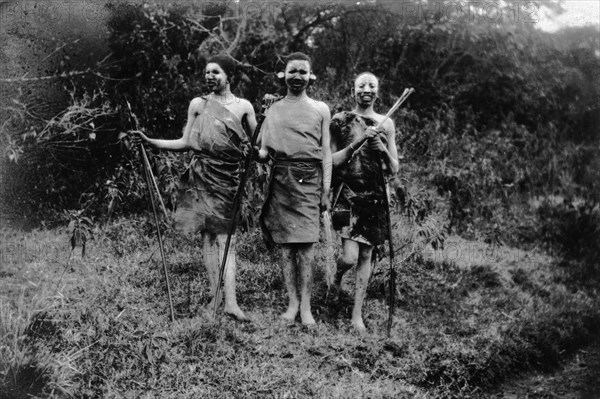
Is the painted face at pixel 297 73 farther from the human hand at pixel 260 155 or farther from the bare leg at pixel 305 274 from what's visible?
the bare leg at pixel 305 274

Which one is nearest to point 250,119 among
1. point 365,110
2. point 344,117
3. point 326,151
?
point 326,151

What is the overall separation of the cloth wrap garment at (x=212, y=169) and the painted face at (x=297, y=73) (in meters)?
0.51

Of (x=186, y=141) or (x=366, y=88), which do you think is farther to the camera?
(x=366, y=88)

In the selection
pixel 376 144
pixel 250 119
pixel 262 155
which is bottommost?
pixel 262 155

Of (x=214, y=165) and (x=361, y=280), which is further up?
(x=214, y=165)

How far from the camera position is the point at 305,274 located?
463 centimetres

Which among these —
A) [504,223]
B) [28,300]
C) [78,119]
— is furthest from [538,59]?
[28,300]

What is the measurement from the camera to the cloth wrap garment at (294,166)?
4496 millimetres

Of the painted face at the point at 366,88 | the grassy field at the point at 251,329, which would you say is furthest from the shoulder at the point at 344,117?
the grassy field at the point at 251,329

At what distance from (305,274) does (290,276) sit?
4.8 inches

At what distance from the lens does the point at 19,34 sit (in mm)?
5816

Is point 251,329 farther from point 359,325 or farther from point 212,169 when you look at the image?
point 212,169

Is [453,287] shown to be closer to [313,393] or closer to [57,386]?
[313,393]

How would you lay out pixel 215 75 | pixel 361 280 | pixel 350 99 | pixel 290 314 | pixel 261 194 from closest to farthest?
pixel 215 75
pixel 290 314
pixel 361 280
pixel 261 194
pixel 350 99
